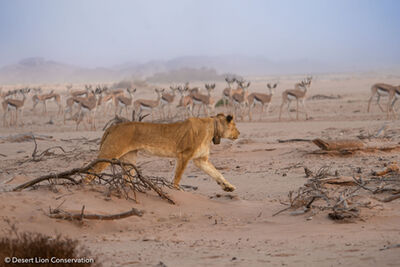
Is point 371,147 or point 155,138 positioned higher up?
point 155,138

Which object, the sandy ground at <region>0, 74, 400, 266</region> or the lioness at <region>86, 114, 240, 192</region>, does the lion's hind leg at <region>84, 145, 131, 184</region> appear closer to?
the lioness at <region>86, 114, 240, 192</region>

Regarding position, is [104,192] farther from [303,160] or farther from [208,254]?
[303,160]

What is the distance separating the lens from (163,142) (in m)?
8.27

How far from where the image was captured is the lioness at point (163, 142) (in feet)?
26.3

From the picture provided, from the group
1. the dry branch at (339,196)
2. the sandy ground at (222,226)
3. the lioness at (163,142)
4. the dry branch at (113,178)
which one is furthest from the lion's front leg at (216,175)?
the dry branch at (113,178)

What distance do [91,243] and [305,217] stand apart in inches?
108

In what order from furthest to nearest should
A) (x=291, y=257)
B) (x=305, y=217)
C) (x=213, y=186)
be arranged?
(x=213, y=186) < (x=305, y=217) < (x=291, y=257)

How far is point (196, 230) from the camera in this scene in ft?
21.0

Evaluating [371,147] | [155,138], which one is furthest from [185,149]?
[371,147]

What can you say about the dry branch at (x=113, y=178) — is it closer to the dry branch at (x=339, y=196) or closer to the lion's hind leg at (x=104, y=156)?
the lion's hind leg at (x=104, y=156)

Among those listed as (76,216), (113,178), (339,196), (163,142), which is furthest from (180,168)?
(339,196)

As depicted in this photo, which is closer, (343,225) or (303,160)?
(343,225)

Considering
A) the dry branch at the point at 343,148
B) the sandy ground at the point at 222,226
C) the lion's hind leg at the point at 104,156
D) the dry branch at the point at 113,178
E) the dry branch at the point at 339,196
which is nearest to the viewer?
the sandy ground at the point at 222,226

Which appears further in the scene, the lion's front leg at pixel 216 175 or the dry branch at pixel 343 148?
the dry branch at pixel 343 148
